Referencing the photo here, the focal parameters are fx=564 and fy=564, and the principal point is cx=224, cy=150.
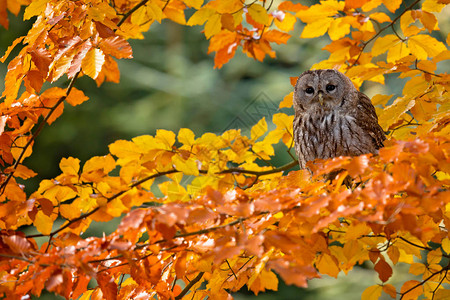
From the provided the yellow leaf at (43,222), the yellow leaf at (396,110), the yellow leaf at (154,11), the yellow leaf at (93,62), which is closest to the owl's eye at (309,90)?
the yellow leaf at (396,110)

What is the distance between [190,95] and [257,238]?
509cm

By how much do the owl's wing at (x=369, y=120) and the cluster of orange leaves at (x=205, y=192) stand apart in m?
0.16

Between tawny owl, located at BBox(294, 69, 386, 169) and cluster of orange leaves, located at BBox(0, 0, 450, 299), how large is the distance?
0.10 metres

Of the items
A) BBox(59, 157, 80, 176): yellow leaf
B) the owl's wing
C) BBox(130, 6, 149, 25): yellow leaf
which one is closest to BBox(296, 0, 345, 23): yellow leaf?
the owl's wing

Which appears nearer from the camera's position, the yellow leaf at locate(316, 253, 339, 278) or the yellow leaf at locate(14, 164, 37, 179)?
the yellow leaf at locate(14, 164, 37, 179)

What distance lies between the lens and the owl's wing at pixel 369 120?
6.85 ft

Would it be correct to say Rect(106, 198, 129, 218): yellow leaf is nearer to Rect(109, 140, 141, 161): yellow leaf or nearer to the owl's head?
Rect(109, 140, 141, 161): yellow leaf

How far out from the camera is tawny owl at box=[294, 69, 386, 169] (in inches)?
81.9

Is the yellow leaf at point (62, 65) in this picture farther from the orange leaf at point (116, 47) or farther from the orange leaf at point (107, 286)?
the orange leaf at point (107, 286)

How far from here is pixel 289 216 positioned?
4.22ft

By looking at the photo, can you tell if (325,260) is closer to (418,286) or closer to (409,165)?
(418,286)

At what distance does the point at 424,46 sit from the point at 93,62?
107 centimetres

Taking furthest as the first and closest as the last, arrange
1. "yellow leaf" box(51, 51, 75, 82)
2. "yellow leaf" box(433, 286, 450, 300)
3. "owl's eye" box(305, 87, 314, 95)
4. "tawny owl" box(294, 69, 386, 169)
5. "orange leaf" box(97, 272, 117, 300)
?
"owl's eye" box(305, 87, 314, 95) < "tawny owl" box(294, 69, 386, 169) < "yellow leaf" box(433, 286, 450, 300) < "yellow leaf" box(51, 51, 75, 82) < "orange leaf" box(97, 272, 117, 300)

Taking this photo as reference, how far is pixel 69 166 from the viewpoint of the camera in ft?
5.34
